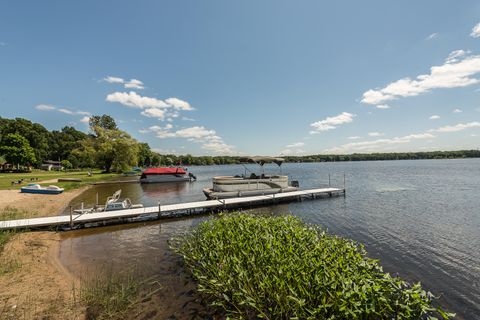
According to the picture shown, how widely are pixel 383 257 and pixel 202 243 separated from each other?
875cm

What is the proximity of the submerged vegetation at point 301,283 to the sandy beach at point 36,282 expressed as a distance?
3.95 meters

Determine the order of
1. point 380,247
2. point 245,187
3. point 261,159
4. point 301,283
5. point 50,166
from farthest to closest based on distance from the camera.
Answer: point 50,166 → point 261,159 → point 245,187 → point 380,247 → point 301,283

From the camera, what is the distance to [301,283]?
4762mm

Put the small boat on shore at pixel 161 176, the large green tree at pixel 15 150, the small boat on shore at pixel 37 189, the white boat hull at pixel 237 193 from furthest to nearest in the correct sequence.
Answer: the large green tree at pixel 15 150, the small boat on shore at pixel 161 176, the small boat on shore at pixel 37 189, the white boat hull at pixel 237 193

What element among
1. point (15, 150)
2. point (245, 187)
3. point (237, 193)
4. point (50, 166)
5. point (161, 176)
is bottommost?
point (237, 193)

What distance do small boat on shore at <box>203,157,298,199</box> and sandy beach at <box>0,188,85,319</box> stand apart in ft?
44.3

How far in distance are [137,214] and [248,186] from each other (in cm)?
1205

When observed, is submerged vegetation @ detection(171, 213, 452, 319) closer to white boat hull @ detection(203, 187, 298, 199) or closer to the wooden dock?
the wooden dock

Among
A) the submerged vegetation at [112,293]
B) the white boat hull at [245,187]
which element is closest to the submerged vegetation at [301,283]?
the submerged vegetation at [112,293]

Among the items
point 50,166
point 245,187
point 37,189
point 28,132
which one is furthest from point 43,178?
point 28,132

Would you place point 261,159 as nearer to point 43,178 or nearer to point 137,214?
point 137,214

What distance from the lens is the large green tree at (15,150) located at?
50.8 metres

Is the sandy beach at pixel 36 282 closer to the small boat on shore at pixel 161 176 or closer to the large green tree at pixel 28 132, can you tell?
the small boat on shore at pixel 161 176

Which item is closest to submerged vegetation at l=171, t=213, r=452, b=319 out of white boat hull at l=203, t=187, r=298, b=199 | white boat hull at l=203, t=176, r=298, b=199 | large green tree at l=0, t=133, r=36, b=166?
white boat hull at l=203, t=187, r=298, b=199
